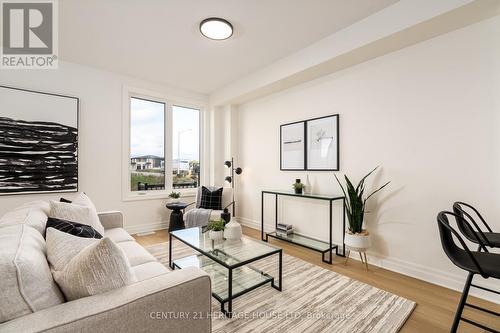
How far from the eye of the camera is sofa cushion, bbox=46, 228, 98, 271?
101 centimetres

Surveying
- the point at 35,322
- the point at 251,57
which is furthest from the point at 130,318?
the point at 251,57

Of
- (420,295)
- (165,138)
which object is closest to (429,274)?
(420,295)

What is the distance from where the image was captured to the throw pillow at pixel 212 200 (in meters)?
3.78

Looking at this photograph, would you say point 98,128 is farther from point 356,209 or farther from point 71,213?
point 356,209

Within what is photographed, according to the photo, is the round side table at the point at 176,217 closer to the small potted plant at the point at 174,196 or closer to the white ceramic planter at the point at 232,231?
the small potted plant at the point at 174,196

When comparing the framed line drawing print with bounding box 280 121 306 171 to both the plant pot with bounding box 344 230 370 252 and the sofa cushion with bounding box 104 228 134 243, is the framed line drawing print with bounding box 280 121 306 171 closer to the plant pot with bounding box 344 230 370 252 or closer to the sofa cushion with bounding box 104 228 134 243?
the plant pot with bounding box 344 230 370 252

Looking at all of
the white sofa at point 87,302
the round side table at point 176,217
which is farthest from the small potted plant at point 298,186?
the white sofa at point 87,302

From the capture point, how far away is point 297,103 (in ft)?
11.8

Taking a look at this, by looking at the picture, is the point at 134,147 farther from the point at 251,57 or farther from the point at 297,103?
the point at 297,103

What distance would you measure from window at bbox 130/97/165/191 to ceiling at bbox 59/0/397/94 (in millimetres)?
737

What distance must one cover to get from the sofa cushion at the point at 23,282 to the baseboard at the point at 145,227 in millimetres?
3057

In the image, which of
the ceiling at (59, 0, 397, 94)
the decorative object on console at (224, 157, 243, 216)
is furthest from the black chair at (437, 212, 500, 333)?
the decorative object on console at (224, 157, 243, 216)

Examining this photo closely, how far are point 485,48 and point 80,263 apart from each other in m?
3.27

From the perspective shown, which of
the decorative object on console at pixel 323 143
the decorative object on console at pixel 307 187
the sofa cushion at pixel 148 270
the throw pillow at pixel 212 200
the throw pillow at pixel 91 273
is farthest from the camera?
the throw pillow at pixel 212 200
